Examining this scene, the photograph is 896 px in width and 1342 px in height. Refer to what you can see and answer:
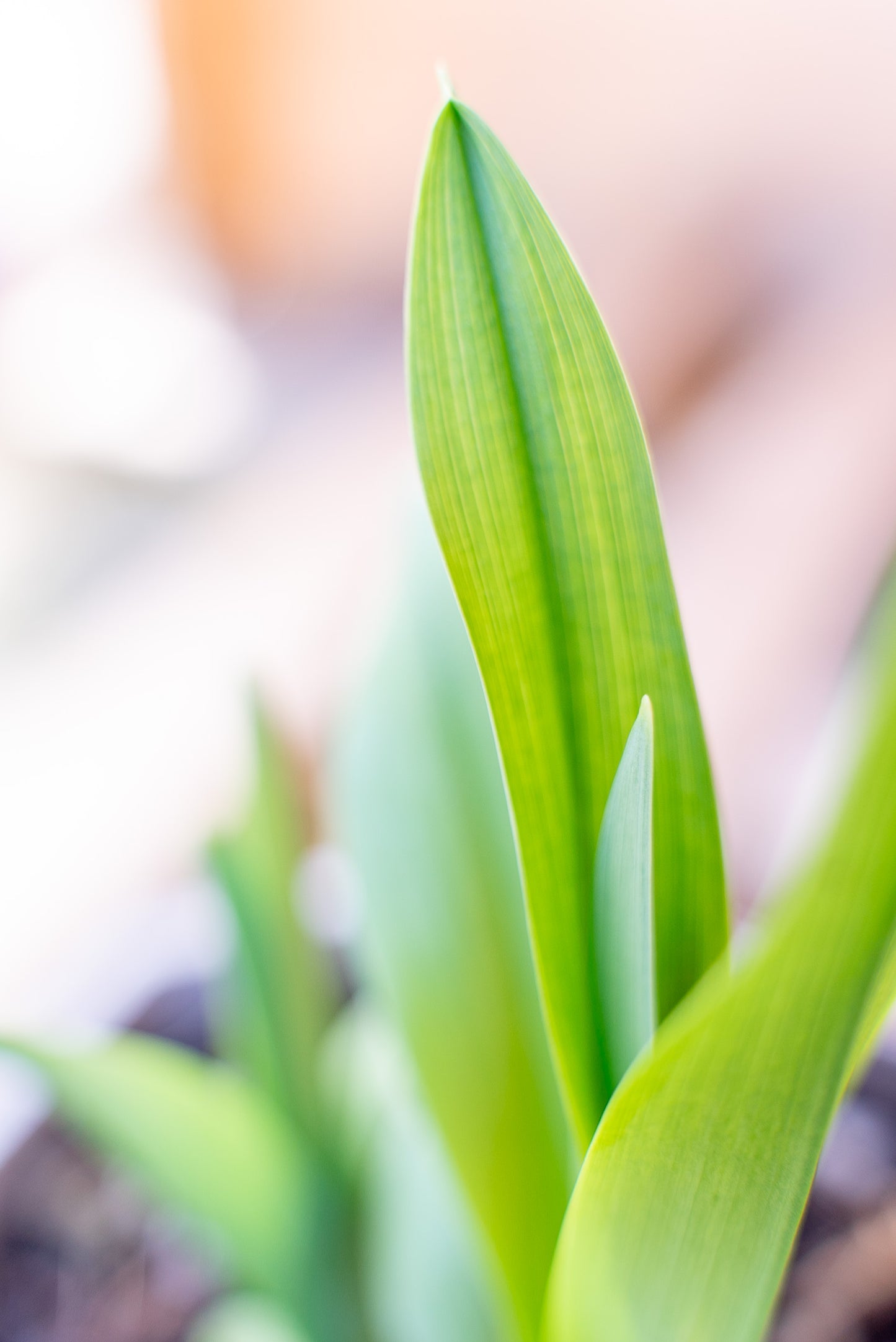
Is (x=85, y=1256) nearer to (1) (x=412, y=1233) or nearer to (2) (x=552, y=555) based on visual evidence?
(1) (x=412, y=1233)

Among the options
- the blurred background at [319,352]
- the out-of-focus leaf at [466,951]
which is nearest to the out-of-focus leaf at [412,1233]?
the out-of-focus leaf at [466,951]

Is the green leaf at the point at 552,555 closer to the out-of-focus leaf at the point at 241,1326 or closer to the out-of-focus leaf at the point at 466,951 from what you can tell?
the out-of-focus leaf at the point at 466,951

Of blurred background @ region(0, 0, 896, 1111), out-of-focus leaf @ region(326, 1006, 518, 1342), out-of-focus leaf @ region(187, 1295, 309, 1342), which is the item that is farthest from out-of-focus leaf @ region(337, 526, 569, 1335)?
blurred background @ region(0, 0, 896, 1111)

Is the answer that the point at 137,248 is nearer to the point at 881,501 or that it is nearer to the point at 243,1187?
the point at 881,501

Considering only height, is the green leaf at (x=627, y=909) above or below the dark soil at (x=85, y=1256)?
above

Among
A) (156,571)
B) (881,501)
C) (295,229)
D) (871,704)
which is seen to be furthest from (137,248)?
(871,704)

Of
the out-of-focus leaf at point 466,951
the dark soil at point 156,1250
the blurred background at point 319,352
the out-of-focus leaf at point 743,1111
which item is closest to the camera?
the out-of-focus leaf at point 743,1111

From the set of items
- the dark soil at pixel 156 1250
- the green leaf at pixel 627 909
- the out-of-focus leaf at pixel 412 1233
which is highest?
the green leaf at pixel 627 909
